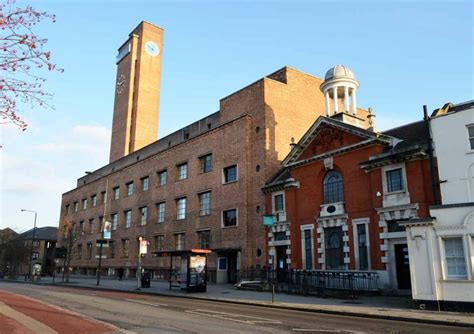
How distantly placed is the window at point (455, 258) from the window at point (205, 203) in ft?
79.2

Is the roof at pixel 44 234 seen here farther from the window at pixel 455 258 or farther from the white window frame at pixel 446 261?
the window at pixel 455 258

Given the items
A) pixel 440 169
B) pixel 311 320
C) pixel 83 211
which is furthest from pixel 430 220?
pixel 83 211

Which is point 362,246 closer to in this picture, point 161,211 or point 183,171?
point 183,171

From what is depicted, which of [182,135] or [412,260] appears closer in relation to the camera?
[412,260]

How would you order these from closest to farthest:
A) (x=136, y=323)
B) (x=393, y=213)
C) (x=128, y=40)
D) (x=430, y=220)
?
1. (x=136, y=323)
2. (x=430, y=220)
3. (x=393, y=213)
4. (x=128, y=40)

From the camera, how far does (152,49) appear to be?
7506 cm

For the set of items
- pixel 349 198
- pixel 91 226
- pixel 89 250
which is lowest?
pixel 89 250

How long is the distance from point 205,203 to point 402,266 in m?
20.7

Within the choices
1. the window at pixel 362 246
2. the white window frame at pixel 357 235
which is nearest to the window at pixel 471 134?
the white window frame at pixel 357 235

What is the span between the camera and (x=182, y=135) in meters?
45.2

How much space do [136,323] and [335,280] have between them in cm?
1527

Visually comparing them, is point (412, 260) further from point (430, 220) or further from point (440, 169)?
point (440, 169)

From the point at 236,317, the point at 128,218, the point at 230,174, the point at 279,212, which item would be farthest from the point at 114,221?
the point at 236,317

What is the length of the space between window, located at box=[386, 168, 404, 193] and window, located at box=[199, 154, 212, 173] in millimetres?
18953
